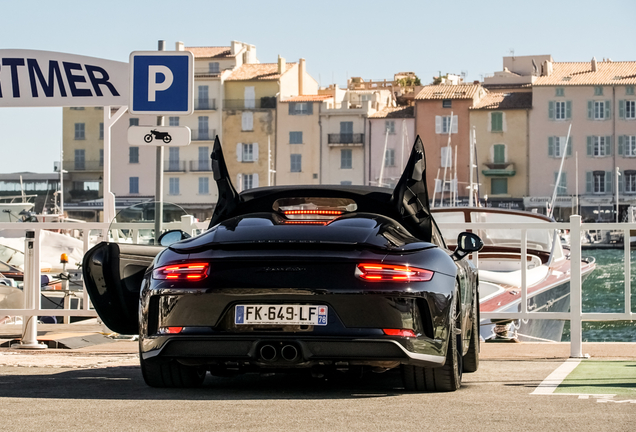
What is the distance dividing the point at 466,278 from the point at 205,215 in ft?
352

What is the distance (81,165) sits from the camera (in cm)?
11862

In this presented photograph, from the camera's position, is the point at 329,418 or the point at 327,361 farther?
Result: the point at 327,361

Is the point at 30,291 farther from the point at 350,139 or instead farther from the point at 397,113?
the point at 397,113

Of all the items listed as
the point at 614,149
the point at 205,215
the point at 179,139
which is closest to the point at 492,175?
the point at 614,149

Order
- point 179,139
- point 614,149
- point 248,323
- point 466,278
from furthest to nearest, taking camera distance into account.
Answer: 1. point 614,149
2. point 179,139
3. point 466,278
4. point 248,323

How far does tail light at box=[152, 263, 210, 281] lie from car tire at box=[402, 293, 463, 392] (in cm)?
132

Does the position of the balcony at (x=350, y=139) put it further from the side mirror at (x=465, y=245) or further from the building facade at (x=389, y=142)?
the side mirror at (x=465, y=245)

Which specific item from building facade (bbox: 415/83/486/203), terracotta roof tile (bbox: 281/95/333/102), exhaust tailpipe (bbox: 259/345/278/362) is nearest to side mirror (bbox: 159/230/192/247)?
exhaust tailpipe (bbox: 259/345/278/362)

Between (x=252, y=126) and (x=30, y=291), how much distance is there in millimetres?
101655

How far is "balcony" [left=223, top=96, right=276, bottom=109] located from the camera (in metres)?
112

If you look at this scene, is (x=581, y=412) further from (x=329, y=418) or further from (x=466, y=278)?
(x=466, y=278)

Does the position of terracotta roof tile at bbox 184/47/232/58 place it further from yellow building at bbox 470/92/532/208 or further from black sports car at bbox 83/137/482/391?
black sports car at bbox 83/137/482/391

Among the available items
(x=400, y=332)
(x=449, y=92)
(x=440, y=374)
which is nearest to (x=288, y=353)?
(x=400, y=332)

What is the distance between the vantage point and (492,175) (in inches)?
4149
